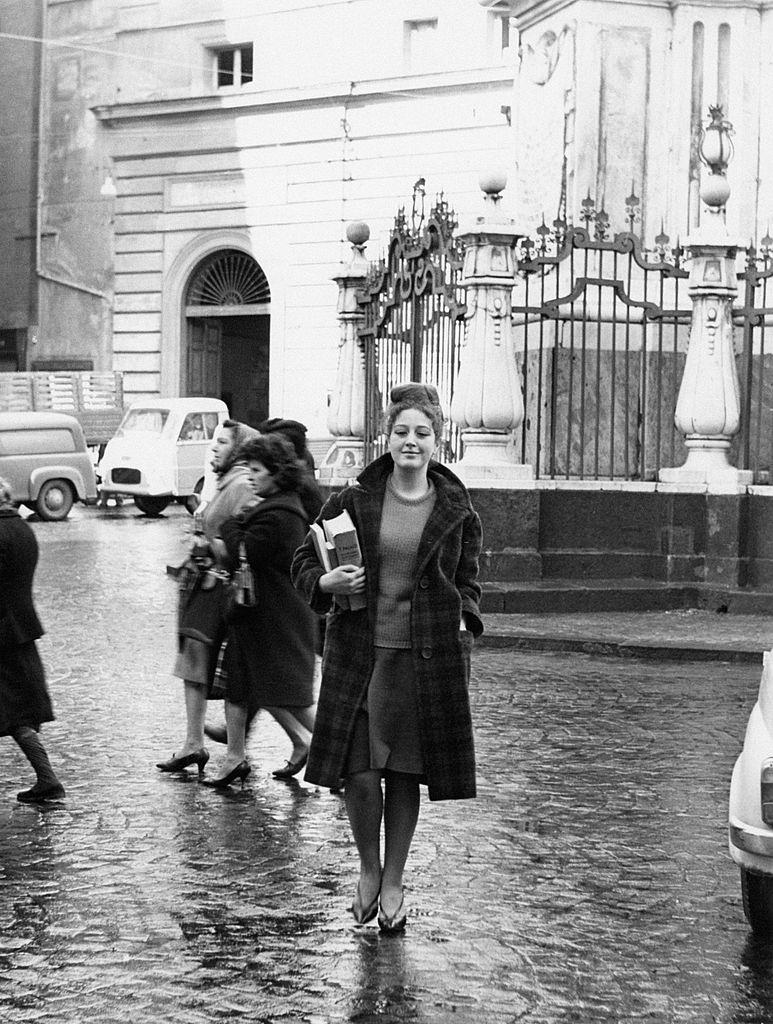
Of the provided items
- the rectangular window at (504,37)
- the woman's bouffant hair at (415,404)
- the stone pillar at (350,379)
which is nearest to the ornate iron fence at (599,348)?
the stone pillar at (350,379)

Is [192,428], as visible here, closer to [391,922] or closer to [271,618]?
[271,618]

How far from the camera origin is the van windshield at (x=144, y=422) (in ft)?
104

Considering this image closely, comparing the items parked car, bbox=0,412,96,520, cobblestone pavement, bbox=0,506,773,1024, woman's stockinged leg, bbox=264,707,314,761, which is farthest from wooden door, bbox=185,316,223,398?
woman's stockinged leg, bbox=264,707,314,761

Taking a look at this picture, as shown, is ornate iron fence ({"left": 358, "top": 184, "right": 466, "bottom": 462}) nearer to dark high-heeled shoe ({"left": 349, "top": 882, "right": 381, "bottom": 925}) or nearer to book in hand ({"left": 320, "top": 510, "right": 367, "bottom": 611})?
book in hand ({"left": 320, "top": 510, "right": 367, "bottom": 611})

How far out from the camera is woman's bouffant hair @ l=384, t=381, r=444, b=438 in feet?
18.0

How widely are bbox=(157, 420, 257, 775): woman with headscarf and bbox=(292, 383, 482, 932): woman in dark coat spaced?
2.36 metres

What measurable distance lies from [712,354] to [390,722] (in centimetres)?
971

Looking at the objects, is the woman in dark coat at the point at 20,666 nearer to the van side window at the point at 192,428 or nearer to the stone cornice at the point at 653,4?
the stone cornice at the point at 653,4

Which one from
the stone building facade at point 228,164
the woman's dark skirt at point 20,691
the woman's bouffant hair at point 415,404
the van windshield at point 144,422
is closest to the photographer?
the woman's bouffant hair at point 415,404

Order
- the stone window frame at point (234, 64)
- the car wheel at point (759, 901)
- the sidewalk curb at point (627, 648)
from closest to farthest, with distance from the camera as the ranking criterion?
the car wheel at point (759, 901)
the sidewalk curb at point (627, 648)
the stone window frame at point (234, 64)

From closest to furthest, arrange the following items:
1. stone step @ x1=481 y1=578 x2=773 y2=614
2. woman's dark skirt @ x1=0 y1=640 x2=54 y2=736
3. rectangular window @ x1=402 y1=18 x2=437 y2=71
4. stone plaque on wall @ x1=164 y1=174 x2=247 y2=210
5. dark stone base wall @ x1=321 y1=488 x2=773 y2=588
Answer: woman's dark skirt @ x1=0 y1=640 x2=54 y2=736
stone step @ x1=481 y1=578 x2=773 y2=614
dark stone base wall @ x1=321 y1=488 x2=773 y2=588
rectangular window @ x1=402 y1=18 x2=437 y2=71
stone plaque on wall @ x1=164 y1=174 x2=247 y2=210

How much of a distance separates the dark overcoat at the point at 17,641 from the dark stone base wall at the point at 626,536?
7.22 m

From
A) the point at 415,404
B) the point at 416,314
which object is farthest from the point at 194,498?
the point at 415,404

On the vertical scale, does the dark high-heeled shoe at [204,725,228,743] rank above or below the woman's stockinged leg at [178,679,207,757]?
below
